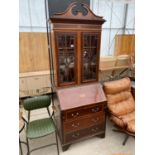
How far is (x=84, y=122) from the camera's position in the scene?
2215 millimetres

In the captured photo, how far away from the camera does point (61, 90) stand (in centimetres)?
220

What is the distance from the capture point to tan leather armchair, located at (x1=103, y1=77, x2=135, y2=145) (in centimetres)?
231

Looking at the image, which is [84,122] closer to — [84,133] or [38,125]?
[84,133]

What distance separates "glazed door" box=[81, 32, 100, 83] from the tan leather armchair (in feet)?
1.04

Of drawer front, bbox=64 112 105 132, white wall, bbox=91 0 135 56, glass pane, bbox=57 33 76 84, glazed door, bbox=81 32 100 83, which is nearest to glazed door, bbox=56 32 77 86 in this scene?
glass pane, bbox=57 33 76 84

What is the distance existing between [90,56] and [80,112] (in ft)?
3.00

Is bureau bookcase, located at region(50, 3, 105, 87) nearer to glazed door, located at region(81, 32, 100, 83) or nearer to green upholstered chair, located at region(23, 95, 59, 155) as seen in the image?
glazed door, located at region(81, 32, 100, 83)

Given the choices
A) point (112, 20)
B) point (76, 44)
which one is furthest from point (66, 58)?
point (112, 20)

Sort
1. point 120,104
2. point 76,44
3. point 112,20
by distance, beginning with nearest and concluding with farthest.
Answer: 1. point 76,44
2. point 120,104
3. point 112,20

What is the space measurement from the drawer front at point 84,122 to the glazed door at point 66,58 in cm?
60

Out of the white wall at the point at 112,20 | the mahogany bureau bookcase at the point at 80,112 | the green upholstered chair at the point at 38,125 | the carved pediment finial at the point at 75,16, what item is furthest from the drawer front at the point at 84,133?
the white wall at the point at 112,20
